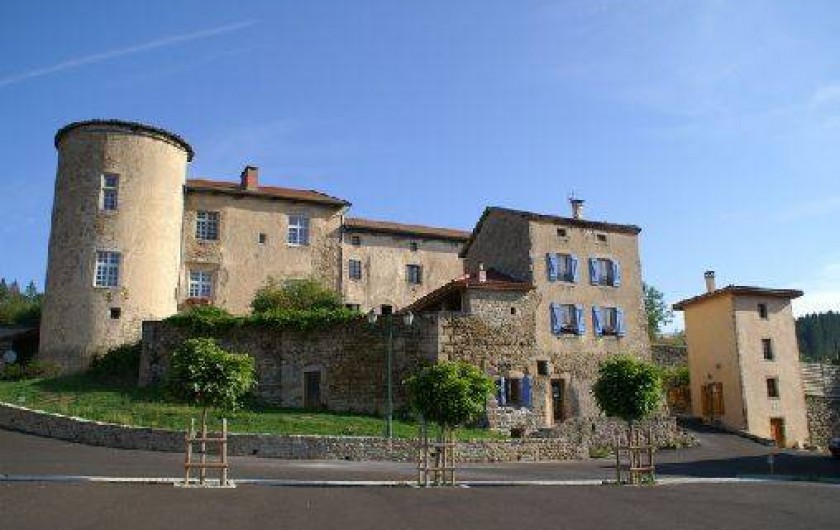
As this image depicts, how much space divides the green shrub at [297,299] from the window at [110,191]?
8986 millimetres

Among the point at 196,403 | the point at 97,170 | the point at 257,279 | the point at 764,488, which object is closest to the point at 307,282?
the point at 257,279

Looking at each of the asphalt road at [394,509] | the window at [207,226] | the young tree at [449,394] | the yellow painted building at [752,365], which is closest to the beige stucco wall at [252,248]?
the window at [207,226]

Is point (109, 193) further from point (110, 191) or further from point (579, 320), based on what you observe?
point (579, 320)

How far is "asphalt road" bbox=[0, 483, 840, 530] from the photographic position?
11906mm

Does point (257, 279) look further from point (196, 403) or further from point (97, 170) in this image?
point (196, 403)

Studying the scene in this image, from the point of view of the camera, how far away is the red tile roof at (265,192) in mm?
42125

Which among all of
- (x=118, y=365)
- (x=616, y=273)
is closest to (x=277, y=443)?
(x=118, y=365)

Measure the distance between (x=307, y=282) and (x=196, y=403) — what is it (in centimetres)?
2248

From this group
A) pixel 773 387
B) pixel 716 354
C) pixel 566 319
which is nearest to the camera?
pixel 566 319

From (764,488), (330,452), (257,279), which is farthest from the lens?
(257,279)

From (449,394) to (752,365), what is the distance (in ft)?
87.0

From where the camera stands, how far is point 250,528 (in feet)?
37.5

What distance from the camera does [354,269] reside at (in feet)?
150

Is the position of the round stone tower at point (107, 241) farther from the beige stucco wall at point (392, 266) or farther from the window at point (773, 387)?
the window at point (773, 387)
